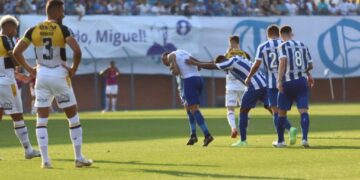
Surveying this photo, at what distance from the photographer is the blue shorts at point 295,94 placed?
62.3ft

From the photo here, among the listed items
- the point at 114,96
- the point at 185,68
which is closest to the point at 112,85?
the point at 114,96

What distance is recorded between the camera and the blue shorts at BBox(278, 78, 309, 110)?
747 inches

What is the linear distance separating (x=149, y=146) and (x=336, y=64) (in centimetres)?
3494

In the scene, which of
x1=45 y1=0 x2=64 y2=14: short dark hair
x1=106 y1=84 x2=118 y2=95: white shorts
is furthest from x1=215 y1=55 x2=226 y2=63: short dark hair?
x1=106 y1=84 x2=118 y2=95: white shorts

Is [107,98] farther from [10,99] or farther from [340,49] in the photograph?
[10,99]

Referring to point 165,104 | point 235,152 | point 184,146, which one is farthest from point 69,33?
point 165,104

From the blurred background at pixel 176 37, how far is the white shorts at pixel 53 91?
1194 inches

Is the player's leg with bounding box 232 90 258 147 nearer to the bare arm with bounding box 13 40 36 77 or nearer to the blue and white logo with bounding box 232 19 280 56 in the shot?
the bare arm with bounding box 13 40 36 77

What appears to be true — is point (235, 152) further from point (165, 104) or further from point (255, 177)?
point (165, 104)

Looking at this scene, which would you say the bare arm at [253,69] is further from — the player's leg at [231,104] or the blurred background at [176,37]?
the blurred background at [176,37]

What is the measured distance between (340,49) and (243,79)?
3438 centimetres

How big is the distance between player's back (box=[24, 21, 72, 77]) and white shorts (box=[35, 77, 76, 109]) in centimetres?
10

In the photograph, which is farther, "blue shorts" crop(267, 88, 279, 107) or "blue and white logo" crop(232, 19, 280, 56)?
"blue and white logo" crop(232, 19, 280, 56)

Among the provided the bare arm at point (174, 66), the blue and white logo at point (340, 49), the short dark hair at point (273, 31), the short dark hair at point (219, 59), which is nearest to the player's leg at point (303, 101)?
the short dark hair at point (273, 31)
